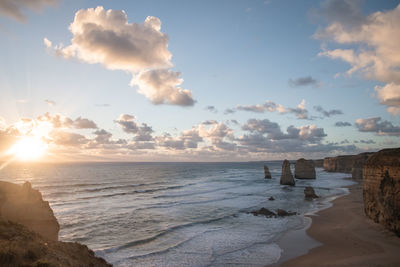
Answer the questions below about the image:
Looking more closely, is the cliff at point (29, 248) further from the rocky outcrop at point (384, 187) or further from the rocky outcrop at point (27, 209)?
the rocky outcrop at point (384, 187)

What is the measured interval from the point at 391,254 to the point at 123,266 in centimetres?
1416

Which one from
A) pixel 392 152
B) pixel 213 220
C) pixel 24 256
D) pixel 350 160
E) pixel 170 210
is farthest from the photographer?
pixel 350 160

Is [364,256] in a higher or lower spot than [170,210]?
higher

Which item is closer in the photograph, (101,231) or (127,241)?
(127,241)

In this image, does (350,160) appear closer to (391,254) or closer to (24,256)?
(391,254)

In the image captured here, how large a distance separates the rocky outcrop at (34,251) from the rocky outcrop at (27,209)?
17.1ft

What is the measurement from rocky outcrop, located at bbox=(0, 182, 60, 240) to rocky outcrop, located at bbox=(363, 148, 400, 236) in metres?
20.2

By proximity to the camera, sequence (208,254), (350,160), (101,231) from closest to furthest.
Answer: (208,254) → (101,231) → (350,160)

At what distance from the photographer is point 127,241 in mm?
16828

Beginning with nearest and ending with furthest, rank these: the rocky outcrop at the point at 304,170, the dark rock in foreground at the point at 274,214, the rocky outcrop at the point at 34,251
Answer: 1. the rocky outcrop at the point at 34,251
2. the dark rock in foreground at the point at 274,214
3. the rocky outcrop at the point at 304,170

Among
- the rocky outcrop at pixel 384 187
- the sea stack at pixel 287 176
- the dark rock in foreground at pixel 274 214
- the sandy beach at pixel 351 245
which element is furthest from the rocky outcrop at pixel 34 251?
the sea stack at pixel 287 176

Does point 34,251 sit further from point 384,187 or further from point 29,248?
point 384,187

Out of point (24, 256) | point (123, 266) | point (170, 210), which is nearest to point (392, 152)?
point (123, 266)

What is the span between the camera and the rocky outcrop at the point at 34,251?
17.2 ft
